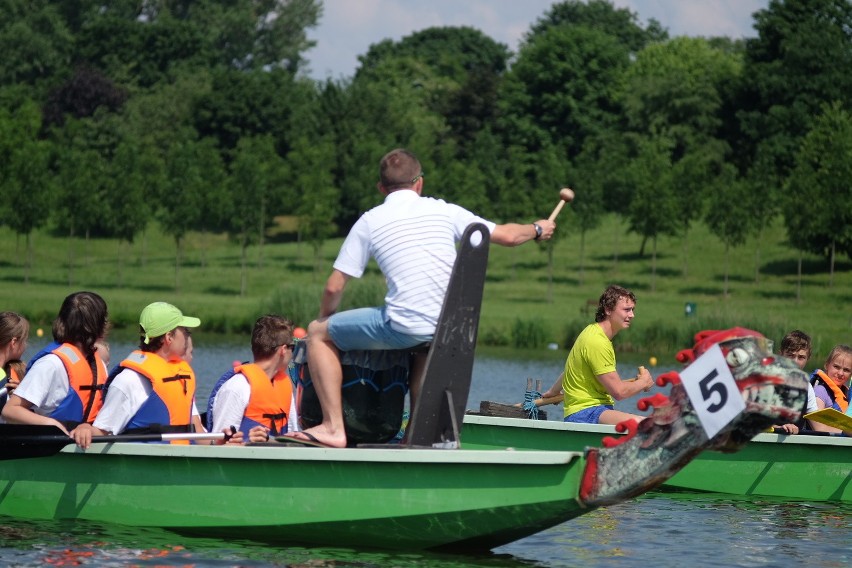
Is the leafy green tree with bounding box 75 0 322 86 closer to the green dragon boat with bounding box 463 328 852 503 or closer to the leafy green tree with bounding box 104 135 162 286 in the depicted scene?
the leafy green tree with bounding box 104 135 162 286

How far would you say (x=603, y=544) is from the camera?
9.67m

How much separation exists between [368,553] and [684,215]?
131 feet

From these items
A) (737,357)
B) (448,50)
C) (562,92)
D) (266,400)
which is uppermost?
(448,50)

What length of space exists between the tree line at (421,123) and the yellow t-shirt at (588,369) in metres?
31.9

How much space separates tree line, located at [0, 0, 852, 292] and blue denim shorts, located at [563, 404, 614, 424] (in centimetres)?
3176

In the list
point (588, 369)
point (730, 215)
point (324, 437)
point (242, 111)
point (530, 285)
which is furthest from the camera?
point (242, 111)

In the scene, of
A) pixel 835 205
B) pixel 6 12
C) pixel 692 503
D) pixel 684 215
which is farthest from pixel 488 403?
pixel 6 12

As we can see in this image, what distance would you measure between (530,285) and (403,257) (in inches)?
1587

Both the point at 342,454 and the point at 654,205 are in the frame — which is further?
the point at 654,205

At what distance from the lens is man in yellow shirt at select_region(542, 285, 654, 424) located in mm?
10898

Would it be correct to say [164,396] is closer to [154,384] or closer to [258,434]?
[154,384]

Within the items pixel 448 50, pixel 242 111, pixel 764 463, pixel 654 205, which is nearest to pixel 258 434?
pixel 764 463

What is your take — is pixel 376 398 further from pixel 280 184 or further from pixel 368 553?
pixel 280 184

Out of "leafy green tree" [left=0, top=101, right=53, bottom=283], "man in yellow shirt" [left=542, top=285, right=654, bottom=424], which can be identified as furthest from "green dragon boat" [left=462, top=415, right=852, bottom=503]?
"leafy green tree" [left=0, top=101, right=53, bottom=283]
